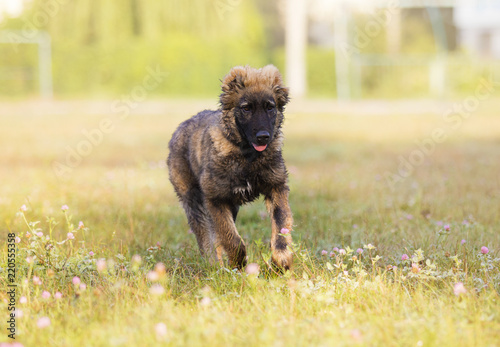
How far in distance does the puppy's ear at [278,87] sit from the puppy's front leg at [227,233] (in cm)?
89

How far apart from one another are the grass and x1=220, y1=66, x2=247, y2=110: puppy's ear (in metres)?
1.07

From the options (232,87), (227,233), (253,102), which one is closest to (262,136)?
(253,102)

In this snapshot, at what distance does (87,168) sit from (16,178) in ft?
5.28

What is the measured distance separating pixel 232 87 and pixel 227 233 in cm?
110

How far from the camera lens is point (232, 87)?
4.38 meters

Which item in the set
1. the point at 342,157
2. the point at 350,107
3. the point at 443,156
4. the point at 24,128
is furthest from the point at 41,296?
the point at 350,107

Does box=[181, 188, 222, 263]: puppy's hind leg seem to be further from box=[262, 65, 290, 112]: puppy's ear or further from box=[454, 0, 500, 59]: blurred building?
box=[454, 0, 500, 59]: blurred building

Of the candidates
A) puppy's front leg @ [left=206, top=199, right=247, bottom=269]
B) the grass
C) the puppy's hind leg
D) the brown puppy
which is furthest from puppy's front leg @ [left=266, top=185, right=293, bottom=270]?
the puppy's hind leg

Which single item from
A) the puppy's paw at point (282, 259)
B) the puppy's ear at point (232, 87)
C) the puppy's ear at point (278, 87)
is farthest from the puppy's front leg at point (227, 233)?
the puppy's ear at point (278, 87)

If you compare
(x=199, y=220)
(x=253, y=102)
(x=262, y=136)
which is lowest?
(x=199, y=220)

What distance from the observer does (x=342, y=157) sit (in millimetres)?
10844

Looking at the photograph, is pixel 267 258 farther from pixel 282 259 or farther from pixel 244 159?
pixel 244 159

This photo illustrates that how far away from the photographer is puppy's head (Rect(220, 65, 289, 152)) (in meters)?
4.12

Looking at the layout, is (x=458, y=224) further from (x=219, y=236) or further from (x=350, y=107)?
(x=350, y=107)
